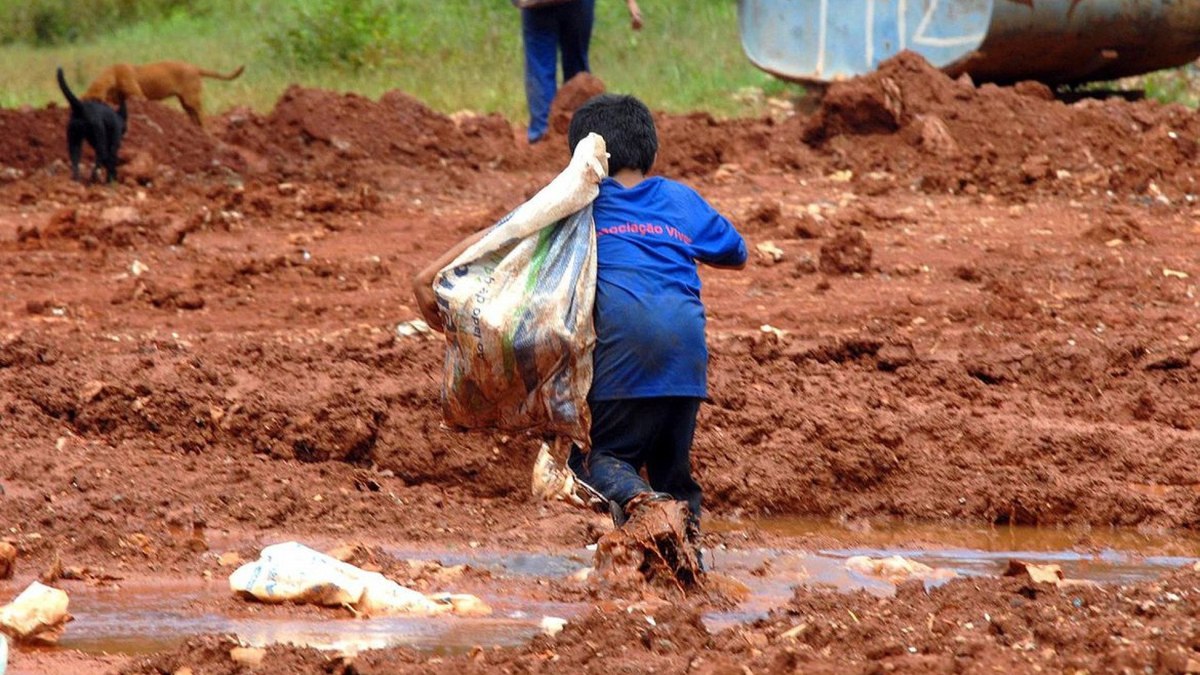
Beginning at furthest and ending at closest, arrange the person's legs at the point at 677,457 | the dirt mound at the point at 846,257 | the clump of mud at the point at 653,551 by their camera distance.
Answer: the dirt mound at the point at 846,257
the person's legs at the point at 677,457
the clump of mud at the point at 653,551

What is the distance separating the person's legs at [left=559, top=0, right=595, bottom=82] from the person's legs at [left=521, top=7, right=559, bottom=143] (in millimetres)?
97

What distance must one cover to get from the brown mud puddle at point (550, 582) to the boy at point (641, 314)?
334mm

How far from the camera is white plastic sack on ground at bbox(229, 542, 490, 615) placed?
164 inches

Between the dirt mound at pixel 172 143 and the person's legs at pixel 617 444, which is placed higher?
the person's legs at pixel 617 444

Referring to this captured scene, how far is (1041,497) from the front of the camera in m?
5.64

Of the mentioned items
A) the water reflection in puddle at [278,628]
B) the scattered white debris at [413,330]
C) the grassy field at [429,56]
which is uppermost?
the water reflection in puddle at [278,628]

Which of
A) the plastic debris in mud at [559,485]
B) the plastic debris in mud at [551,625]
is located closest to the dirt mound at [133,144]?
the plastic debris in mud at [559,485]

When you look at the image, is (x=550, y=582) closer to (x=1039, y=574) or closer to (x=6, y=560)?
(x=1039, y=574)

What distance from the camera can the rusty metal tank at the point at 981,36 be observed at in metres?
13.5

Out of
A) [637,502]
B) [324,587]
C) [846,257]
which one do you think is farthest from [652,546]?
[846,257]

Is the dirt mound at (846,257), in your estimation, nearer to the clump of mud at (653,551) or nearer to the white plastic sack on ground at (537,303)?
the white plastic sack on ground at (537,303)

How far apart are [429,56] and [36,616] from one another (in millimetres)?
15334

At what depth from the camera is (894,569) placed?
478 centimetres

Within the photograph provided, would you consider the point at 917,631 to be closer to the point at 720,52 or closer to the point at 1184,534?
the point at 1184,534
